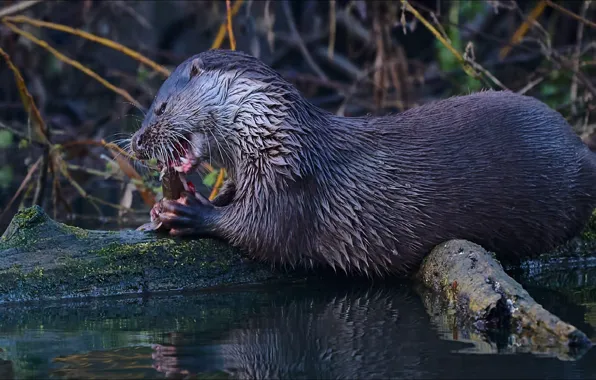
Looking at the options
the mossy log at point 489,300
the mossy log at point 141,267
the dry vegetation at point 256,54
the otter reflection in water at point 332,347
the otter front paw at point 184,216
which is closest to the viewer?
the otter reflection in water at point 332,347

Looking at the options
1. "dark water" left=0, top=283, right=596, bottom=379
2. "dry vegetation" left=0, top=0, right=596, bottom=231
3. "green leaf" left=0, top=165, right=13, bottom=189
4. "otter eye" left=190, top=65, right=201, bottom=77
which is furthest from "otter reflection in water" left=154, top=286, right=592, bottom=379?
"green leaf" left=0, top=165, right=13, bottom=189

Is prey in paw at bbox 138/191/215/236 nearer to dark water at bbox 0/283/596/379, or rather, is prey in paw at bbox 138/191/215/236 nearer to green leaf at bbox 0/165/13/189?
dark water at bbox 0/283/596/379

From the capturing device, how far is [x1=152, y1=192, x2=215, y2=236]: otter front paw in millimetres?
3832

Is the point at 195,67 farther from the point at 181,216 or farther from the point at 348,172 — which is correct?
the point at 348,172

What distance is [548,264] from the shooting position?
4355mm

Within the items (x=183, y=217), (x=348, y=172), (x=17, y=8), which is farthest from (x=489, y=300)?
(x=17, y=8)

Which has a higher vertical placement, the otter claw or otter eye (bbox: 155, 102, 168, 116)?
otter eye (bbox: 155, 102, 168, 116)

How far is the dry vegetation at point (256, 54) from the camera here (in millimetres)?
6371

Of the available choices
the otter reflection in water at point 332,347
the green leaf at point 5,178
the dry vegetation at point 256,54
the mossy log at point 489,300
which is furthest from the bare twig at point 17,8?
the mossy log at point 489,300

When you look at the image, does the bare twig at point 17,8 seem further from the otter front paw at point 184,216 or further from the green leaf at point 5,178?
the otter front paw at point 184,216

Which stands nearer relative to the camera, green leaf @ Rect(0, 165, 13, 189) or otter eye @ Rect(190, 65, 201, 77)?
otter eye @ Rect(190, 65, 201, 77)

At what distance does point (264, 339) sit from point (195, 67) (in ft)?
4.49

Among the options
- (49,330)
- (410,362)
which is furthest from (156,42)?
(410,362)

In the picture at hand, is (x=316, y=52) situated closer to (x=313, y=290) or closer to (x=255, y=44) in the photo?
(x=255, y=44)
